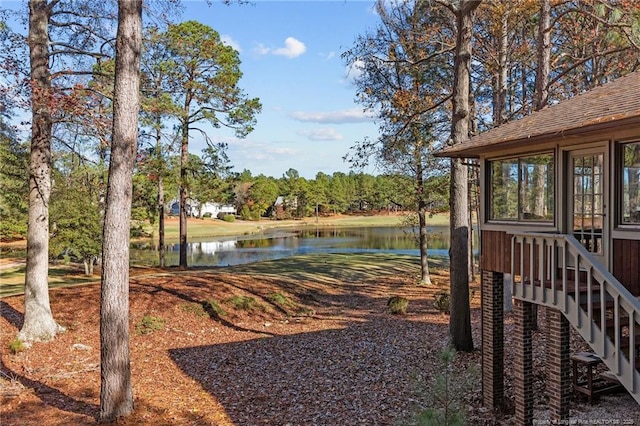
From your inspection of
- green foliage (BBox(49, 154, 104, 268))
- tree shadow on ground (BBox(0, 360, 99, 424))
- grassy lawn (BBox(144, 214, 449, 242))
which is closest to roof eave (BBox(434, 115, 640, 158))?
tree shadow on ground (BBox(0, 360, 99, 424))

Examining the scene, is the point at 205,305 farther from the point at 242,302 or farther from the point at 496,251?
the point at 496,251

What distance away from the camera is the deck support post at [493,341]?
7328 millimetres

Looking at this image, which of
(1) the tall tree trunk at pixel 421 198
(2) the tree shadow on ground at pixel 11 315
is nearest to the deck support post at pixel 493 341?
(2) the tree shadow on ground at pixel 11 315

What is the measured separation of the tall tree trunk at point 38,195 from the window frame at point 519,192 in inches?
350

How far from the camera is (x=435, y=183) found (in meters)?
19.2

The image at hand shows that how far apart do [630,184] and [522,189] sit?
5.20 ft

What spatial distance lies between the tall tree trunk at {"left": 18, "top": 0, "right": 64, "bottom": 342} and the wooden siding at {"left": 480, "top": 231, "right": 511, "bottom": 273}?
9.01 m

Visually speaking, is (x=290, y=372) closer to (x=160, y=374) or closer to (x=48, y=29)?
(x=160, y=374)

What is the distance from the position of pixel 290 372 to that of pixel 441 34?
11909 mm

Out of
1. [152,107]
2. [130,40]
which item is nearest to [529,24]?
[152,107]

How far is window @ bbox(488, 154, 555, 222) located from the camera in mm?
6754

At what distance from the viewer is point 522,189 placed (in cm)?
710

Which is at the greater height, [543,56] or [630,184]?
[543,56]

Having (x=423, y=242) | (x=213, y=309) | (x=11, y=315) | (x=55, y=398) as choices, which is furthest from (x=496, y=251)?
(x=423, y=242)
